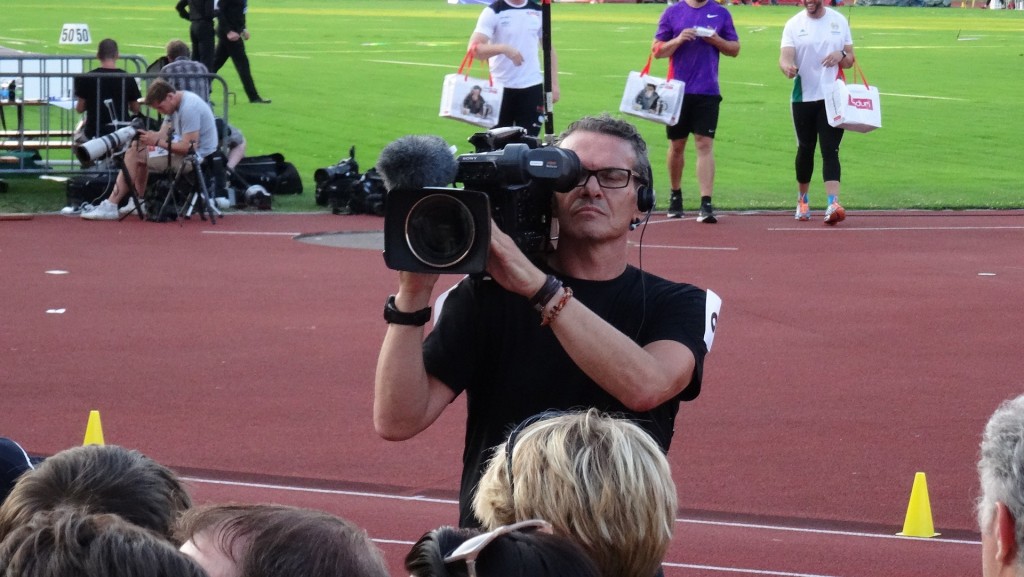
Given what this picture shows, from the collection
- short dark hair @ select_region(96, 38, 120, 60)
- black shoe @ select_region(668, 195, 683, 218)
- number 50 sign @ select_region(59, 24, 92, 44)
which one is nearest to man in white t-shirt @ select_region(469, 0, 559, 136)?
black shoe @ select_region(668, 195, 683, 218)

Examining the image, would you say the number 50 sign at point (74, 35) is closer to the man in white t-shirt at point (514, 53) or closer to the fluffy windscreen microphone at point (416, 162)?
the man in white t-shirt at point (514, 53)

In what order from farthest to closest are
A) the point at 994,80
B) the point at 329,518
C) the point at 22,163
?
the point at 994,80 → the point at 22,163 → the point at 329,518

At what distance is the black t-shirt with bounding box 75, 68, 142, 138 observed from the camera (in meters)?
16.8

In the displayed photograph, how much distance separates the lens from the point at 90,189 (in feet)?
52.2

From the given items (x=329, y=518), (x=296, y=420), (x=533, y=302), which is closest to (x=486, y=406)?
(x=533, y=302)

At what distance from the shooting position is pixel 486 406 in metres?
3.81

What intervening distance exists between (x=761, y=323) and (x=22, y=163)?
9.70 metres

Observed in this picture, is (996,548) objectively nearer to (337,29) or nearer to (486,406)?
(486,406)

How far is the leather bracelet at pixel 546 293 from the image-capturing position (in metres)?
3.47

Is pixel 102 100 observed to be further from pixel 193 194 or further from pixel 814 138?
pixel 814 138

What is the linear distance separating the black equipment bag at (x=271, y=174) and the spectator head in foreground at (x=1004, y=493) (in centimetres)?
1490

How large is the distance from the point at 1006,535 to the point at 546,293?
1.33 meters

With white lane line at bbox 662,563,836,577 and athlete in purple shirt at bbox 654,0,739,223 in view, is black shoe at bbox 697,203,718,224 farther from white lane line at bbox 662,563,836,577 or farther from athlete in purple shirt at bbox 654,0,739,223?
white lane line at bbox 662,563,836,577

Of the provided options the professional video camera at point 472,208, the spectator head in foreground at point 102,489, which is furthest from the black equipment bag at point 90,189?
the spectator head in foreground at point 102,489
